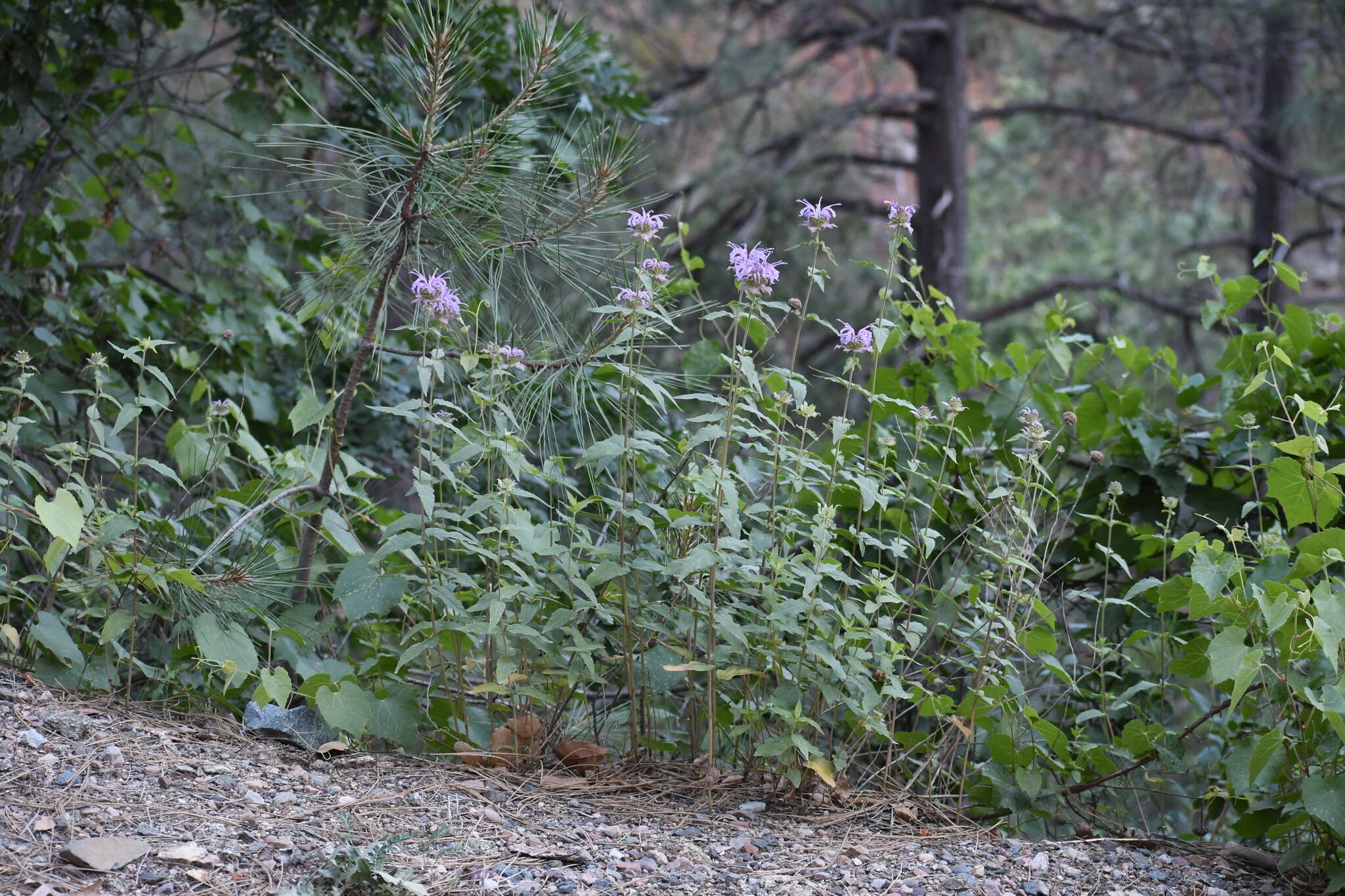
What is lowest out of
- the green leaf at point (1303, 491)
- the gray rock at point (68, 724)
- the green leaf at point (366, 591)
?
the gray rock at point (68, 724)

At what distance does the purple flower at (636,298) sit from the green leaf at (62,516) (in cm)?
93

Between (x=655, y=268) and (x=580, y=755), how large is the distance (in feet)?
2.96

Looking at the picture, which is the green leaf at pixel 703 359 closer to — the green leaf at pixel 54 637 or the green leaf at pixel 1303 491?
the green leaf at pixel 1303 491

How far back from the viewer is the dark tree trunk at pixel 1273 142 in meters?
7.00

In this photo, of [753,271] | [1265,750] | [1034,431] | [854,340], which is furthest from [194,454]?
[1265,750]

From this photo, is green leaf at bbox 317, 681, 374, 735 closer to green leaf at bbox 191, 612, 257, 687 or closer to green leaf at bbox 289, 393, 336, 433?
green leaf at bbox 191, 612, 257, 687

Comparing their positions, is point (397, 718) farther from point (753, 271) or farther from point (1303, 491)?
point (1303, 491)

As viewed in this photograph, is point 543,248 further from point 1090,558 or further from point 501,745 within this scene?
point 1090,558

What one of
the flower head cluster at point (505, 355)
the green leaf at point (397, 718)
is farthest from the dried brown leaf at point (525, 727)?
the flower head cluster at point (505, 355)

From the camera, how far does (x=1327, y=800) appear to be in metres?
1.73

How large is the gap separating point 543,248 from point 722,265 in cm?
457

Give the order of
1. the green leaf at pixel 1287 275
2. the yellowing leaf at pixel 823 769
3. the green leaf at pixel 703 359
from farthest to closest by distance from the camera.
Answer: the green leaf at pixel 1287 275
the green leaf at pixel 703 359
the yellowing leaf at pixel 823 769

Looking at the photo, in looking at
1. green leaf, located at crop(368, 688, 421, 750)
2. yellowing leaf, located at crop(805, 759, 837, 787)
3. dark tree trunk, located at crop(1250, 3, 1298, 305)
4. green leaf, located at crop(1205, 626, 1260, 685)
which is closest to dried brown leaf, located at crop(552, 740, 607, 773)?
green leaf, located at crop(368, 688, 421, 750)

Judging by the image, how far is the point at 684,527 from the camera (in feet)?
6.23
